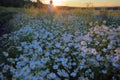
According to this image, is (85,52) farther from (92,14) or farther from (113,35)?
(92,14)

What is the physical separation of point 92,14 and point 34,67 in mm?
5997

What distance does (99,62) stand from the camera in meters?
3.71

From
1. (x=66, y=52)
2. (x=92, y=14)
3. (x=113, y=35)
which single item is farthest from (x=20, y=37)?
(x=92, y=14)

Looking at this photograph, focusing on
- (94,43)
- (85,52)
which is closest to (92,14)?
(94,43)

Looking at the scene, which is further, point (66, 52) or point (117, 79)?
point (66, 52)

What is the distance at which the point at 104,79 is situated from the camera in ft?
11.8

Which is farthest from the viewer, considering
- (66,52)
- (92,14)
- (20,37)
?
(92,14)

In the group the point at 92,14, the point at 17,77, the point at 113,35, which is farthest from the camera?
the point at 92,14

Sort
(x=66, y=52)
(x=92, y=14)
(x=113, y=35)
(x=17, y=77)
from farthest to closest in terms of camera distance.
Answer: (x=92, y=14)
(x=113, y=35)
(x=66, y=52)
(x=17, y=77)

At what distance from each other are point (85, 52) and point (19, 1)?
20329mm

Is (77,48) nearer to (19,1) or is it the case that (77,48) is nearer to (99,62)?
(99,62)

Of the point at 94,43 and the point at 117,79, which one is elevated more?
the point at 94,43

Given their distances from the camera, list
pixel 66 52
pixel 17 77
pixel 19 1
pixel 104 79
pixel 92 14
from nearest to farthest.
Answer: pixel 17 77 < pixel 104 79 < pixel 66 52 < pixel 92 14 < pixel 19 1

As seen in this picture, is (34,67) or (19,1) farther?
(19,1)
